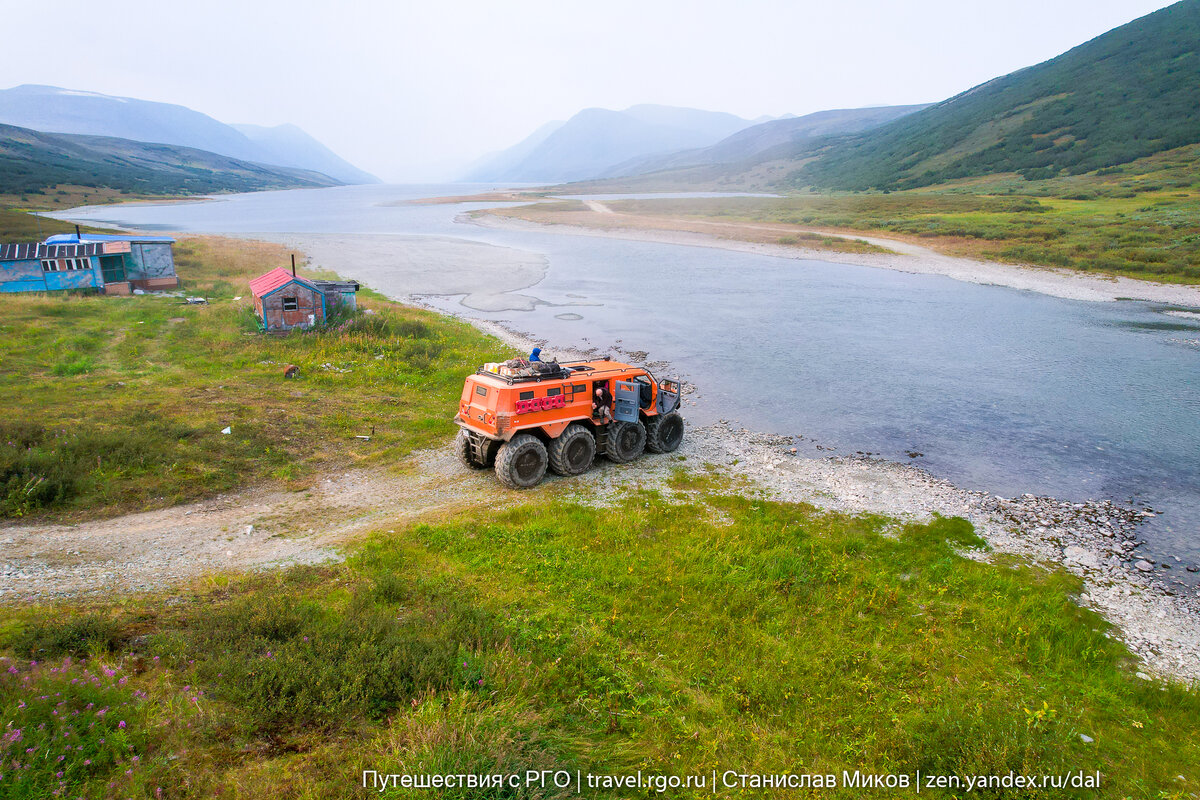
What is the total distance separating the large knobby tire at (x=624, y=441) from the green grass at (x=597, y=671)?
4.11m

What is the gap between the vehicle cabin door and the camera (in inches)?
603

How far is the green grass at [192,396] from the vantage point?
13062 millimetres

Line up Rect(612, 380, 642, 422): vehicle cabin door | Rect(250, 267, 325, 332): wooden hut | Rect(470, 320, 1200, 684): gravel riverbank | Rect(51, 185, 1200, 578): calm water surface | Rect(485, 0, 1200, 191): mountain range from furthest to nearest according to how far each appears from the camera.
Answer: Rect(485, 0, 1200, 191): mountain range
Rect(250, 267, 325, 332): wooden hut
Rect(51, 185, 1200, 578): calm water surface
Rect(612, 380, 642, 422): vehicle cabin door
Rect(470, 320, 1200, 684): gravel riverbank

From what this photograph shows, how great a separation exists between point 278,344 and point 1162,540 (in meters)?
28.4

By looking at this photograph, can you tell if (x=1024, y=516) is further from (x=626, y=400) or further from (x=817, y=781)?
(x=817, y=781)

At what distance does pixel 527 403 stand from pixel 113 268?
35.2 metres

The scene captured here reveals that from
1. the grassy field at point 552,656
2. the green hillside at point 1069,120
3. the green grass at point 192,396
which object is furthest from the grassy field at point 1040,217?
the green grass at point 192,396

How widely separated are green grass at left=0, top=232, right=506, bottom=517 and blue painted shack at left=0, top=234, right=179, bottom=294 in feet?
7.24

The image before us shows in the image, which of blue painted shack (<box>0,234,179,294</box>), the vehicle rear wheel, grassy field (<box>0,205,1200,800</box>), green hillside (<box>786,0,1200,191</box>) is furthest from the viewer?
green hillside (<box>786,0,1200,191</box>)

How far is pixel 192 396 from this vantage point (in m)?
18.6

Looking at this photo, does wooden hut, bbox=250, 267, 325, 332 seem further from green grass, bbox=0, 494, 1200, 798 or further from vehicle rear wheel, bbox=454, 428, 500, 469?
green grass, bbox=0, 494, 1200, 798

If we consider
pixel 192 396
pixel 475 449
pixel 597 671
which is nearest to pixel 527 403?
pixel 475 449

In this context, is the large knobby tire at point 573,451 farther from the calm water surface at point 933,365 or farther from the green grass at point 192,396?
the calm water surface at point 933,365

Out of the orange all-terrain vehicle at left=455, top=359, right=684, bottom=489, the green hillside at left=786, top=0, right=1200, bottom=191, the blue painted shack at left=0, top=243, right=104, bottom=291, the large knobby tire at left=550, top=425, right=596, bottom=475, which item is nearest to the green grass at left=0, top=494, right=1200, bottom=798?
the orange all-terrain vehicle at left=455, top=359, right=684, bottom=489
